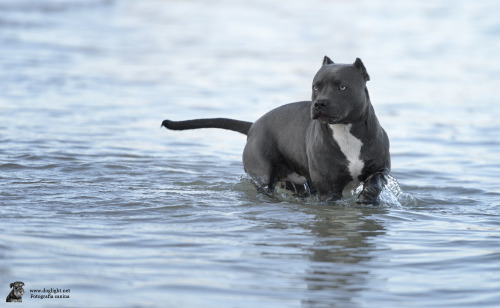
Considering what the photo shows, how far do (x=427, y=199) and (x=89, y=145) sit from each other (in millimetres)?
3898


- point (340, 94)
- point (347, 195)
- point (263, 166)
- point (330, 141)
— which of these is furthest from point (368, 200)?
point (263, 166)

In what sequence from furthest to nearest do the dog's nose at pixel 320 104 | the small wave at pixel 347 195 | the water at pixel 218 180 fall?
1. the small wave at pixel 347 195
2. the dog's nose at pixel 320 104
3. the water at pixel 218 180

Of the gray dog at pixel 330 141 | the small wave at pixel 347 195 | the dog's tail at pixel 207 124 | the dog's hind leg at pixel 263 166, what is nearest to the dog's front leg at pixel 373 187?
the gray dog at pixel 330 141

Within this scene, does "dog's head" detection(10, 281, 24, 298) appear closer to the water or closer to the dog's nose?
the water

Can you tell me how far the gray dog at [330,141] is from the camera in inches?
275

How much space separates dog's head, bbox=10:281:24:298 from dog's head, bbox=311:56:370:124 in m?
2.77

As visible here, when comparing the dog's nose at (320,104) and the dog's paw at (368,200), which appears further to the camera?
the dog's paw at (368,200)

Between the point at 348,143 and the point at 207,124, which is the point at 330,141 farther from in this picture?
the point at 207,124

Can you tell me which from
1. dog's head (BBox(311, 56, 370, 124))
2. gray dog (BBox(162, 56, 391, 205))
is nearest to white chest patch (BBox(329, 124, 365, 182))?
gray dog (BBox(162, 56, 391, 205))

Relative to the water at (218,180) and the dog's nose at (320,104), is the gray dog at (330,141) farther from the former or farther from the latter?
the water at (218,180)

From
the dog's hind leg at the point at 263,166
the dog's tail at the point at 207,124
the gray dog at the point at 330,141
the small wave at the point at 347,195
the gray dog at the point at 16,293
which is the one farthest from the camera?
the dog's tail at the point at 207,124

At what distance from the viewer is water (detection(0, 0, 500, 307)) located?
5184 mm

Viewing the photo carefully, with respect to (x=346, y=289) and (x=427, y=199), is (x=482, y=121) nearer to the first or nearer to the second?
(x=427, y=199)

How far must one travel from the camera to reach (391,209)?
738 cm
